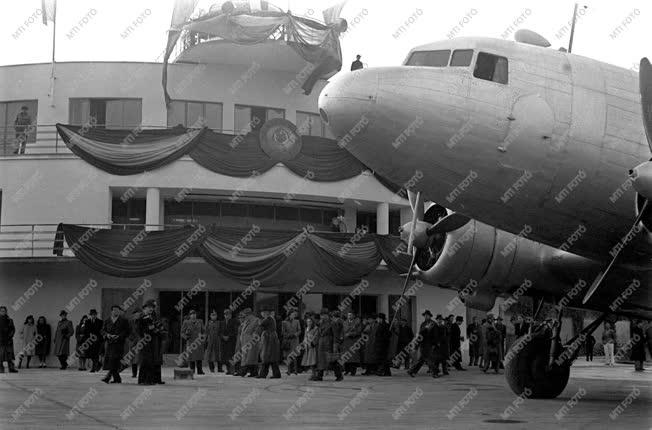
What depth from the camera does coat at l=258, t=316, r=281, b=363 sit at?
22.4 metres

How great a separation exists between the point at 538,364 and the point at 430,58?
642 centimetres

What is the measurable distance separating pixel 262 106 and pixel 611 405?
23131 millimetres

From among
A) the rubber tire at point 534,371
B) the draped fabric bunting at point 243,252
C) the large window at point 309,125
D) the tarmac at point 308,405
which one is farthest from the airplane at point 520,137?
the large window at point 309,125

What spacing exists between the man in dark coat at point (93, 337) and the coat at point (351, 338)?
8019mm

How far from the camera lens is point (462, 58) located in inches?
496

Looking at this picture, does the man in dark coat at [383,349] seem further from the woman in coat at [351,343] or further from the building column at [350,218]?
the building column at [350,218]

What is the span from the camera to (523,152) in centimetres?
1228

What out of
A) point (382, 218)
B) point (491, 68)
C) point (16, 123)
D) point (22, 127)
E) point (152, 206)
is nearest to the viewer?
point (491, 68)

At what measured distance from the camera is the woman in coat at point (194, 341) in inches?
1012

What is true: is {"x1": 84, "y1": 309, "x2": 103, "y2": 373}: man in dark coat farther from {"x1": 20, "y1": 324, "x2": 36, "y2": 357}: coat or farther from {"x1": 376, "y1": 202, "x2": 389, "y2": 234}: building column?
{"x1": 376, "y1": 202, "x2": 389, "y2": 234}: building column

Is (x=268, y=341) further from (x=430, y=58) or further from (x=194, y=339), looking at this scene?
(x=430, y=58)

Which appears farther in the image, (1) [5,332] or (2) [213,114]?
(2) [213,114]

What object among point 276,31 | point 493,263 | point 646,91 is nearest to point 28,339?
point 276,31

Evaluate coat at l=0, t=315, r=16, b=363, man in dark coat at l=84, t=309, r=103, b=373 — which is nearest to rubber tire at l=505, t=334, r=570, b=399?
coat at l=0, t=315, r=16, b=363
